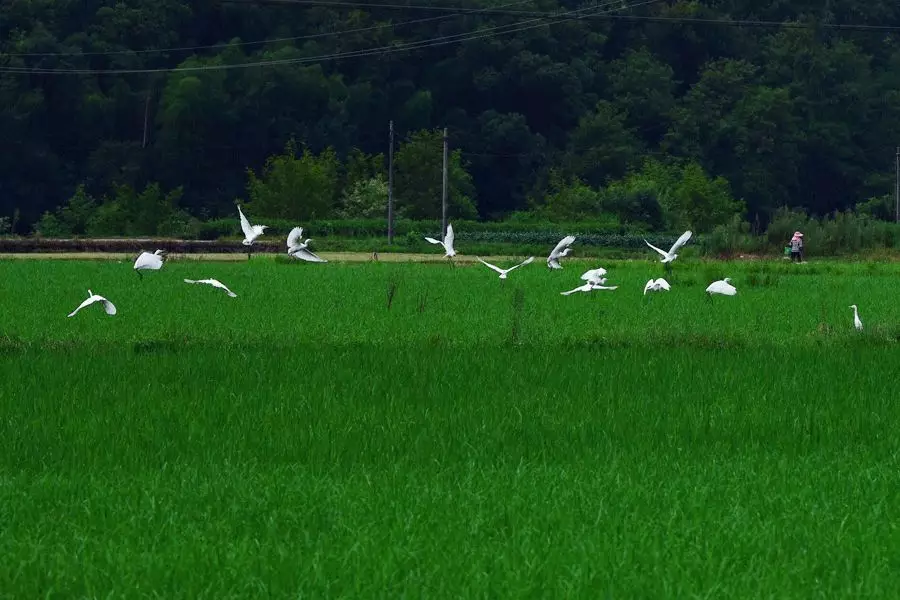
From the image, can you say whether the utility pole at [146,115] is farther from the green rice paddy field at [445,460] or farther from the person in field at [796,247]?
the green rice paddy field at [445,460]

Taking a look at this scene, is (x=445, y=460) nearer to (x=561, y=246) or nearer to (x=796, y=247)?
(x=561, y=246)

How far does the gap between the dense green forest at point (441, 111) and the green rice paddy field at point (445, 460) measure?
31.2 metres

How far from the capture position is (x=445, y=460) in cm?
485

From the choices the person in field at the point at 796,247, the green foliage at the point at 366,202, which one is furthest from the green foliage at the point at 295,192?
the person in field at the point at 796,247

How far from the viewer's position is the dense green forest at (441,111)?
43156 mm

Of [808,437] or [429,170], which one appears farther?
[429,170]

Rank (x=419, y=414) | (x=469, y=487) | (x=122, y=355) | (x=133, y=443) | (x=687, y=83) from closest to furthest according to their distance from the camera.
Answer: (x=469, y=487), (x=133, y=443), (x=419, y=414), (x=122, y=355), (x=687, y=83)

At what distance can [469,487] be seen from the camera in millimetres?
4293

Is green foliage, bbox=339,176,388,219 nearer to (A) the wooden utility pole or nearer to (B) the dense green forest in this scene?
(B) the dense green forest

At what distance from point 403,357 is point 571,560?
4449 mm

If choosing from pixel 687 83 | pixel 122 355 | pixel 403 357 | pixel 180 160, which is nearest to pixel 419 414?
pixel 403 357

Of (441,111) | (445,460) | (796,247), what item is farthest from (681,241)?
(441,111)

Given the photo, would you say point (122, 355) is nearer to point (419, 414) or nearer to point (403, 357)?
point (403, 357)

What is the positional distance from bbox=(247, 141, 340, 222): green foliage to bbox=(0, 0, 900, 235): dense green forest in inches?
2.5
